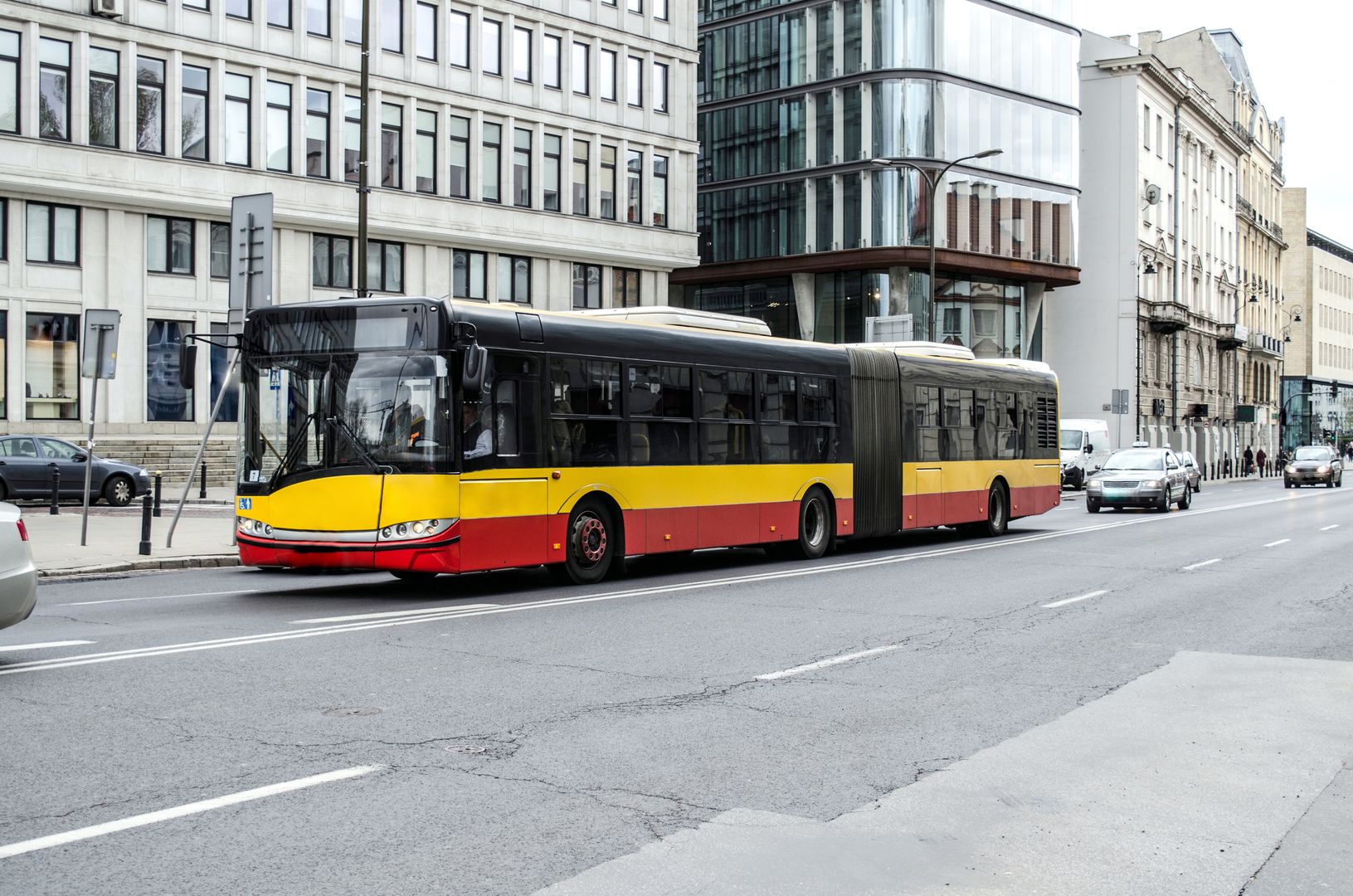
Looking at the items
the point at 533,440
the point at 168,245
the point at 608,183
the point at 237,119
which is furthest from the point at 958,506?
the point at 608,183

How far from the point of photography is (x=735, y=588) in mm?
16156

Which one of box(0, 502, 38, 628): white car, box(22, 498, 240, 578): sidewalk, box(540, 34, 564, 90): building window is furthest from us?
box(540, 34, 564, 90): building window

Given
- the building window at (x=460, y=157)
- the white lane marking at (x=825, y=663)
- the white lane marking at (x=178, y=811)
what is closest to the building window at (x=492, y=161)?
the building window at (x=460, y=157)

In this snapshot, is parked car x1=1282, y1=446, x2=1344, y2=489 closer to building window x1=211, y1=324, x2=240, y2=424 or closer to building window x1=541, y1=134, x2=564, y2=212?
building window x1=541, y1=134, x2=564, y2=212

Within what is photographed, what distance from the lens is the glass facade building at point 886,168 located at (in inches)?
2299

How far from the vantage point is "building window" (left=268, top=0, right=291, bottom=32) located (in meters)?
43.5

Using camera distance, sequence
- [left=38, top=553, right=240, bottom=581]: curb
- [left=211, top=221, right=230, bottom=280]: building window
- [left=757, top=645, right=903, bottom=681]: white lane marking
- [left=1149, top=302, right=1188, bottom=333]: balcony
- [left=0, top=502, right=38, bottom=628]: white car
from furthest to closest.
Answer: [left=1149, top=302, right=1188, bottom=333]: balcony, [left=211, top=221, right=230, bottom=280]: building window, [left=38, top=553, right=240, bottom=581]: curb, [left=757, top=645, right=903, bottom=681]: white lane marking, [left=0, top=502, right=38, bottom=628]: white car

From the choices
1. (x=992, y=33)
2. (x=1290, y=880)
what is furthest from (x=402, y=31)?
(x=1290, y=880)

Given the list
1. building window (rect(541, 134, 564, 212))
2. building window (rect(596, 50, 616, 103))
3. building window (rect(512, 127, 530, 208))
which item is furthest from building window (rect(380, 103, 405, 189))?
building window (rect(596, 50, 616, 103))

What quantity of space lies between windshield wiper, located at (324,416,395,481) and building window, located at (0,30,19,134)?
93.6 ft

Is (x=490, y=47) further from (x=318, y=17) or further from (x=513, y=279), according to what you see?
(x=513, y=279)

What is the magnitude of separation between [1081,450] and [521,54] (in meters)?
24.8

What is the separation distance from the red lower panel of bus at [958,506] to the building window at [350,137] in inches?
1011

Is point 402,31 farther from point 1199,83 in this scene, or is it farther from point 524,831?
point 1199,83
